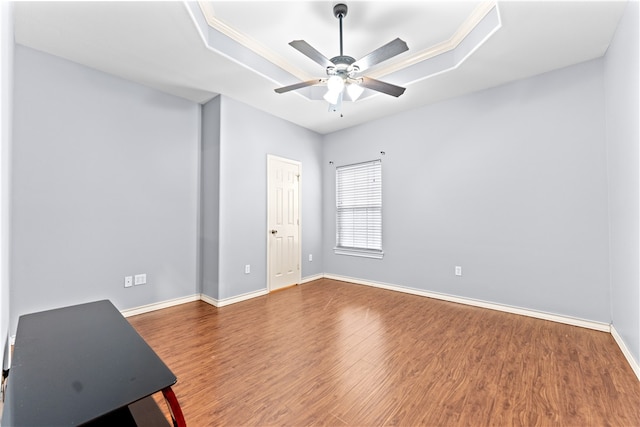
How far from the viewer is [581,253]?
9.63 feet

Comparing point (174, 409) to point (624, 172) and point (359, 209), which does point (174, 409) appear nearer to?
point (624, 172)

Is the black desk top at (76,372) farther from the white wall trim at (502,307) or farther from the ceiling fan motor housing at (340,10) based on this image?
the white wall trim at (502,307)

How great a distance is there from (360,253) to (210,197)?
2.62m

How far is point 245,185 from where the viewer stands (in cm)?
404

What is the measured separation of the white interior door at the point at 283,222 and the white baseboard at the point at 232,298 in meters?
0.22

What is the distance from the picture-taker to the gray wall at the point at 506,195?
2.91 metres

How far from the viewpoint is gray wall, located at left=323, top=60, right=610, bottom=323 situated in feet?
9.53

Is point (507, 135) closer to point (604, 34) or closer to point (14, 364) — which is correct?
point (604, 34)

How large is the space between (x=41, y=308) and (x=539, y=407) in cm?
424

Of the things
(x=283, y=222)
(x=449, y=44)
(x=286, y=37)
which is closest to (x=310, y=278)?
(x=283, y=222)

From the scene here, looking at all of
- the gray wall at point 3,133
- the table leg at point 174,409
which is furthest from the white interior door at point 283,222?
the table leg at point 174,409

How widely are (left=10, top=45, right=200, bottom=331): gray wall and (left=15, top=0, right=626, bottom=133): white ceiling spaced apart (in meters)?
0.32

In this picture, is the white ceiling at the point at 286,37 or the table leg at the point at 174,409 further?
the white ceiling at the point at 286,37

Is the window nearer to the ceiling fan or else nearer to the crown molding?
the crown molding
